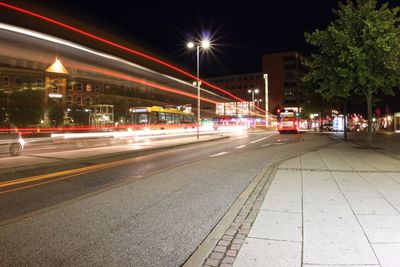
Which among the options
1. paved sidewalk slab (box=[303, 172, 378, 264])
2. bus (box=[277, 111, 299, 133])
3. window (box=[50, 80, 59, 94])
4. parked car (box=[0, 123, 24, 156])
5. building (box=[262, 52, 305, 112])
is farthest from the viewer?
building (box=[262, 52, 305, 112])

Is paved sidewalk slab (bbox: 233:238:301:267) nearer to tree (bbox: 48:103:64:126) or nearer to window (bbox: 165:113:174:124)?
window (bbox: 165:113:174:124)

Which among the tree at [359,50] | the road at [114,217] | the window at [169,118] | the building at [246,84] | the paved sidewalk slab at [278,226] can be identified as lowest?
the road at [114,217]

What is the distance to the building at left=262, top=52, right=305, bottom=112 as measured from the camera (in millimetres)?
137500

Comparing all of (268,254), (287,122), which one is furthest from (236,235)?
(287,122)

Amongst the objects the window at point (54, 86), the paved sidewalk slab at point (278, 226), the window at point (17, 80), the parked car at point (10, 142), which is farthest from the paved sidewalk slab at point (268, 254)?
the window at point (17, 80)

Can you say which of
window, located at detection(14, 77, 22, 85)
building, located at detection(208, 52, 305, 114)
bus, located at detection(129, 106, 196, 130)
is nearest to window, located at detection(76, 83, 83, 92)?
window, located at detection(14, 77, 22, 85)

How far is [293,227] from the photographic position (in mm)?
5848

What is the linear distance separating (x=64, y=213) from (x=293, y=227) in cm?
424

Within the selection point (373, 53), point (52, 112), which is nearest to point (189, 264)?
point (373, 53)

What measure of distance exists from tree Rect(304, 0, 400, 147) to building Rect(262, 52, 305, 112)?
11760 centimetres

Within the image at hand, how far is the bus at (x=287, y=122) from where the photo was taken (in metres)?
52.2

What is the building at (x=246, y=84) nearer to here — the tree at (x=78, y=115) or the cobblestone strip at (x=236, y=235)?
the tree at (x=78, y=115)

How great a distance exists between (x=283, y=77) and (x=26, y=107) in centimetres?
10628

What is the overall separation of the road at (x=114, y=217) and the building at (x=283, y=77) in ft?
424
